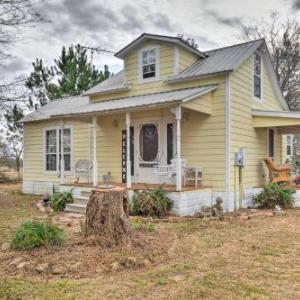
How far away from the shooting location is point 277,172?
443 inches

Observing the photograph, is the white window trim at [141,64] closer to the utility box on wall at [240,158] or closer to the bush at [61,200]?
the utility box on wall at [240,158]

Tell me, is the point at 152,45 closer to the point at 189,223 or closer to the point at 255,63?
the point at 255,63

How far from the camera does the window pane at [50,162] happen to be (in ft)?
47.4

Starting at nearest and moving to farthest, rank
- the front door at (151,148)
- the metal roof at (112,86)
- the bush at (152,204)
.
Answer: the bush at (152,204) < the front door at (151,148) < the metal roof at (112,86)

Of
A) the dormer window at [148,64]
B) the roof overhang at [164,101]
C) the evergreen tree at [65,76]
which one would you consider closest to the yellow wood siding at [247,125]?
the roof overhang at [164,101]

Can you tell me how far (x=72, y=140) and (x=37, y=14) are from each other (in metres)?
4.93

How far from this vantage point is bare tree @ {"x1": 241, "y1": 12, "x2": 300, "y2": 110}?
2227 cm

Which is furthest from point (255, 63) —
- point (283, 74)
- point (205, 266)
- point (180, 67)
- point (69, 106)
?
point (283, 74)

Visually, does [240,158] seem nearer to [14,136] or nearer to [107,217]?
[107,217]

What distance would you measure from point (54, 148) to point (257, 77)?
27.6 ft

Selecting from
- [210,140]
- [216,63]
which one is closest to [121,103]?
[210,140]

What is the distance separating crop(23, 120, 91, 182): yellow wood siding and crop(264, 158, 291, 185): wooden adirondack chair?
→ 20.9 feet

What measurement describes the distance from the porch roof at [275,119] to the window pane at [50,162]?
811cm

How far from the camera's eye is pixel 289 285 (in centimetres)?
395
